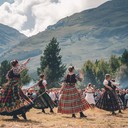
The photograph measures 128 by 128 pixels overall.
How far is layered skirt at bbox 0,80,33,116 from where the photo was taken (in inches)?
592

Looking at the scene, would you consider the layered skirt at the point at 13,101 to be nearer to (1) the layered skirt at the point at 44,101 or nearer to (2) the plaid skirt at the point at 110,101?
(2) the plaid skirt at the point at 110,101

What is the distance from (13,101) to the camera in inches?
593

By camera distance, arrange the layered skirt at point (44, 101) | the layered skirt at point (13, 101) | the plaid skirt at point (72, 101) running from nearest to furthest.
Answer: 1. the layered skirt at point (13, 101)
2. the plaid skirt at point (72, 101)
3. the layered skirt at point (44, 101)

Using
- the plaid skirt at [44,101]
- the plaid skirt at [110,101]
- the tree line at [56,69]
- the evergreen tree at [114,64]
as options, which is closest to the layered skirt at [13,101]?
the plaid skirt at [110,101]

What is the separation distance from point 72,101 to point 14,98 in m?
3.65

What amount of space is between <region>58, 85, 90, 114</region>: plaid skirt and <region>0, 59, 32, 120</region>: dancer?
10.3 feet

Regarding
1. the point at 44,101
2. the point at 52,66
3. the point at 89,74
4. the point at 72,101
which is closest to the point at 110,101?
the point at 72,101

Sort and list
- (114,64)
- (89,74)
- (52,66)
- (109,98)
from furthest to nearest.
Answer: (89,74) → (114,64) → (52,66) → (109,98)

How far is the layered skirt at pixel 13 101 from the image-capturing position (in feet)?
49.3

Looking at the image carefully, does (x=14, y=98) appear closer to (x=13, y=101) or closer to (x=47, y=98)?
(x=13, y=101)

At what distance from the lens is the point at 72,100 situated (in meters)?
17.8

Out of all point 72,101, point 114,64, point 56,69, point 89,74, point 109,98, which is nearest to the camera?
point 72,101

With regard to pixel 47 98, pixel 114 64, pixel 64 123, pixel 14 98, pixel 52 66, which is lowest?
pixel 64 123

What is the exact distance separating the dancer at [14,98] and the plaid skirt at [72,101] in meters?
3.13
